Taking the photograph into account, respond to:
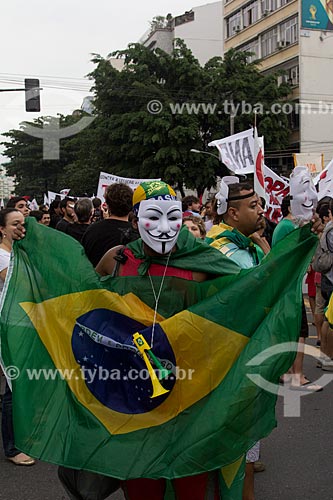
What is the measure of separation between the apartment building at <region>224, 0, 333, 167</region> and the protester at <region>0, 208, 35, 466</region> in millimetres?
32458

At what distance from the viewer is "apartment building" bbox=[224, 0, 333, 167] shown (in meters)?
37.8

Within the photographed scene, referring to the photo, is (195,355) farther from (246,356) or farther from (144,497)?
(144,497)

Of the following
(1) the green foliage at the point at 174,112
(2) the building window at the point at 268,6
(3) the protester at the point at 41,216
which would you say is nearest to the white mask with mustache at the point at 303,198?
(3) the protester at the point at 41,216

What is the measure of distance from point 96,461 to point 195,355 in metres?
0.61

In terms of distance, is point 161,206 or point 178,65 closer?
point 161,206

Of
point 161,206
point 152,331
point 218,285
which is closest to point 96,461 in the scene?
point 152,331

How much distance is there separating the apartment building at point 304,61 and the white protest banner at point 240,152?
2529 cm

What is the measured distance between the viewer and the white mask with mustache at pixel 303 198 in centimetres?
338

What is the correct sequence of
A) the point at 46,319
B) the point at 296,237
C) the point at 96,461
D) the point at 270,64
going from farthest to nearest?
the point at 270,64 < the point at 46,319 < the point at 296,237 < the point at 96,461

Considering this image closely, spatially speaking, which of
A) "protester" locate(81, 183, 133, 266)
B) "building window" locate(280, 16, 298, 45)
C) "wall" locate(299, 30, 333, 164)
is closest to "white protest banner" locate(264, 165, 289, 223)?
"protester" locate(81, 183, 133, 266)

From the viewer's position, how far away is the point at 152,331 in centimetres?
301

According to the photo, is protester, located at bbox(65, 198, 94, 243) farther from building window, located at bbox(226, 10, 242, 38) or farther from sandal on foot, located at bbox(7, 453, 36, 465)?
building window, located at bbox(226, 10, 242, 38)
